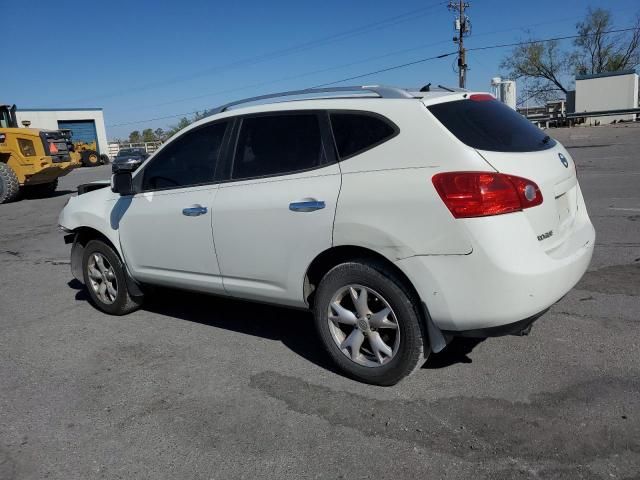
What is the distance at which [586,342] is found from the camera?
3957 mm

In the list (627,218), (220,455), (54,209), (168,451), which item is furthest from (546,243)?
(54,209)

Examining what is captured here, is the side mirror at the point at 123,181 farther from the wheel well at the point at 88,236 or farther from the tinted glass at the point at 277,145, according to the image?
the tinted glass at the point at 277,145

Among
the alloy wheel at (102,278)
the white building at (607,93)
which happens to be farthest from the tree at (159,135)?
the alloy wheel at (102,278)

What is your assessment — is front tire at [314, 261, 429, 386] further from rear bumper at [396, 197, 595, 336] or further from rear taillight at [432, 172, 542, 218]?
rear taillight at [432, 172, 542, 218]

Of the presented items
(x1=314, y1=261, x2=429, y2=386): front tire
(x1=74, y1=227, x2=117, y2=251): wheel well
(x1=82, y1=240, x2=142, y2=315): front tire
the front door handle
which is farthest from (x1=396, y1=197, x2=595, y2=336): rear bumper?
(x1=74, y1=227, x2=117, y2=251): wheel well

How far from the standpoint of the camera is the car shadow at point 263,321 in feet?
13.0

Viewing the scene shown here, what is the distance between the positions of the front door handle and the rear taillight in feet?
6.13

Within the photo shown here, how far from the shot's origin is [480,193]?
298 cm

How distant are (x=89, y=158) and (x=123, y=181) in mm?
36780

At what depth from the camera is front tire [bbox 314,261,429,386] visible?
326 cm

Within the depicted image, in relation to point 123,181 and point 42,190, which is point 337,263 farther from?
point 42,190

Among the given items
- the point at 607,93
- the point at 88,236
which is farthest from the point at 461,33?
the point at 88,236

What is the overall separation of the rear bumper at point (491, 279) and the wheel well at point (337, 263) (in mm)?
99

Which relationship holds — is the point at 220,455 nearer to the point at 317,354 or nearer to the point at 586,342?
the point at 317,354
